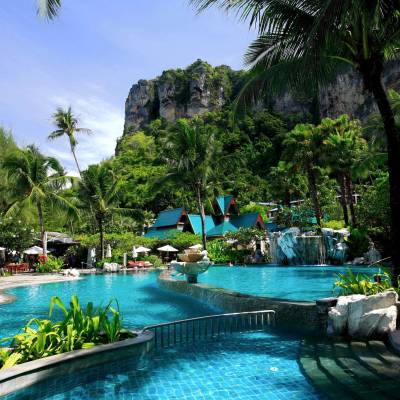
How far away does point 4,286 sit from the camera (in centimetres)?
1530

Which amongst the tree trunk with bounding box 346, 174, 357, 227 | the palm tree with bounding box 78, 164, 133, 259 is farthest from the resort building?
the tree trunk with bounding box 346, 174, 357, 227

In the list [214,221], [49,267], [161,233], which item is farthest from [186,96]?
[49,267]

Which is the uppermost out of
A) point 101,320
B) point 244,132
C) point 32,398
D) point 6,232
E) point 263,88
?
point 244,132

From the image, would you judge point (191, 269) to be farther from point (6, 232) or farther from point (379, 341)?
point (6, 232)

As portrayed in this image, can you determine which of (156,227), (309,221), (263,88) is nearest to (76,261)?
(156,227)

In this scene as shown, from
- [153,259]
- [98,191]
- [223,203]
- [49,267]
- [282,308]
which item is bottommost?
[282,308]

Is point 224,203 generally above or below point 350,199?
above

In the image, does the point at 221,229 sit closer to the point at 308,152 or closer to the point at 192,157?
the point at 192,157

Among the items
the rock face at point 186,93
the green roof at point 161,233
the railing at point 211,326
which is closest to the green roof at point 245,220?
the green roof at point 161,233

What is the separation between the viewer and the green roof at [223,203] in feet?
121

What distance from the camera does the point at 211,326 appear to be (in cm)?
662

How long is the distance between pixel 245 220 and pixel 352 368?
98.1 ft

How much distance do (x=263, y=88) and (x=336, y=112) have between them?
54533 millimetres

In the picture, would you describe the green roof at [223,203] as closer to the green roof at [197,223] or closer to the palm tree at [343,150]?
the green roof at [197,223]
